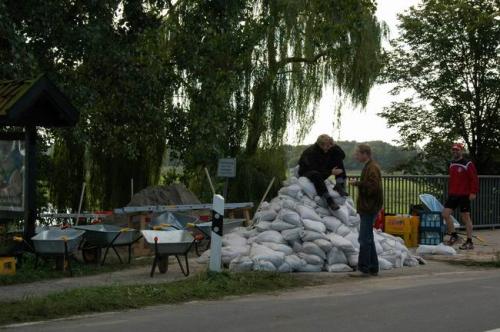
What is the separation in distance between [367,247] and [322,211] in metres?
1.61

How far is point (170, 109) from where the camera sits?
723 inches

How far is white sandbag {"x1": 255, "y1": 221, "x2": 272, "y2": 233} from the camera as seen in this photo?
12659mm

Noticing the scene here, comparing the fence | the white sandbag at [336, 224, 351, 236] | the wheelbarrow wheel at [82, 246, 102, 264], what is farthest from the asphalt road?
the fence

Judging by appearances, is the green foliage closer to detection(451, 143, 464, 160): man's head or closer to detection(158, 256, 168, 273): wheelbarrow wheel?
detection(451, 143, 464, 160): man's head

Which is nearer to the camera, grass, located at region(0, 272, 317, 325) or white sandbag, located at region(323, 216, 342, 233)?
grass, located at region(0, 272, 317, 325)

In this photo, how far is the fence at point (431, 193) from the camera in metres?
18.9

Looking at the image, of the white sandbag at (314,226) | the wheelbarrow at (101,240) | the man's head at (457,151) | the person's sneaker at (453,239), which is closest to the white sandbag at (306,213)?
the white sandbag at (314,226)

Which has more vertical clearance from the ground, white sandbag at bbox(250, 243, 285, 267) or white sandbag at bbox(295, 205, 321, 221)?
white sandbag at bbox(295, 205, 321, 221)

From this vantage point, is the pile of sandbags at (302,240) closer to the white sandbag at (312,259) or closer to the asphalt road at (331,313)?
the white sandbag at (312,259)

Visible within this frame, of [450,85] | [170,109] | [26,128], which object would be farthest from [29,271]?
[450,85]

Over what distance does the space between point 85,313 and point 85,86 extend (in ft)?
27.4

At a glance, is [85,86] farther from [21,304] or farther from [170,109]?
[21,304]

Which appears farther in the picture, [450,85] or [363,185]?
[450,85]

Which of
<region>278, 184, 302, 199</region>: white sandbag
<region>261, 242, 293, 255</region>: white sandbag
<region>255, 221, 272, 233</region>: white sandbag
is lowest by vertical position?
<region>261, 242, 293, 255</region>: white sandbag
